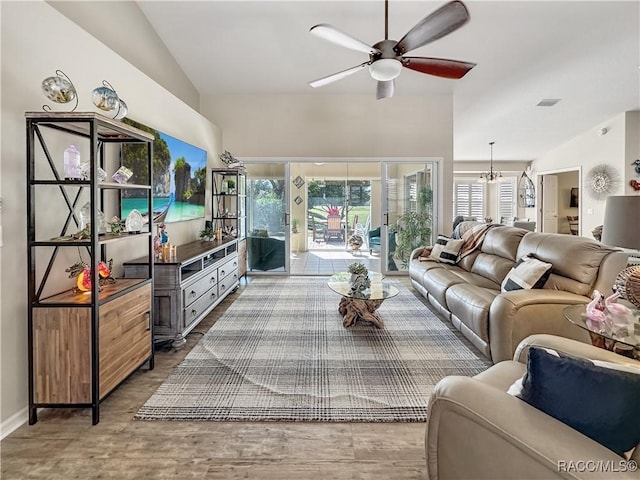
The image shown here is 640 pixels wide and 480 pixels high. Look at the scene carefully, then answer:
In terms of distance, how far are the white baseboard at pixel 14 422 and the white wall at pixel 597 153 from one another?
30.1ft

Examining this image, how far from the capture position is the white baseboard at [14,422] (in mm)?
1994

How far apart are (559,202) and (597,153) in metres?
3.21

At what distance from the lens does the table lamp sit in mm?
2008

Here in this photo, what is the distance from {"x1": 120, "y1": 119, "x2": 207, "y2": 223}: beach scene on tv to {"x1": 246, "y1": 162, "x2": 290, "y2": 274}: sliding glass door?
1266 mm

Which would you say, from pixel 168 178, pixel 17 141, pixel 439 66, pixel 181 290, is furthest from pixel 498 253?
pixel 17 141

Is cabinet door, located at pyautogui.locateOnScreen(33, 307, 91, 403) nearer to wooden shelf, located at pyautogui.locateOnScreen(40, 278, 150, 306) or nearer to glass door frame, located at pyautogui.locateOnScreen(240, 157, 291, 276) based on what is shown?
wooden shelf, located at pyautogui.locateOnScreen(40, 278, 150, 306)

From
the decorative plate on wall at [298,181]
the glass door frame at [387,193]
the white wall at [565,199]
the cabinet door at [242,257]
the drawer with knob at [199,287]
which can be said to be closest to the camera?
the drawer with knob at [199,287]

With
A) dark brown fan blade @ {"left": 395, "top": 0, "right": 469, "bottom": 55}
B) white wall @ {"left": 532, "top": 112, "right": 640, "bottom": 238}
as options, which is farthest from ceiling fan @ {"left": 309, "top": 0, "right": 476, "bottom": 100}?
white wall @ {"left": 532, "top": 112, "right": 640, "bottom": 238}

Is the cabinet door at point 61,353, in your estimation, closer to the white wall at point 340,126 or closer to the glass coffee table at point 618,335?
the glass coffee table at point 618,335

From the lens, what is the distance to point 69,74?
2633mm

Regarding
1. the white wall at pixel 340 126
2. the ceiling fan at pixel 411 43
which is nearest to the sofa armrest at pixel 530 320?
the ceiling fan at pixel 411 43

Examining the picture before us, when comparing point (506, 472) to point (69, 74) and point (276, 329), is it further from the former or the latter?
point (69, 74)

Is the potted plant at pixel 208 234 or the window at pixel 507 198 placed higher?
the window at pixel 507 198

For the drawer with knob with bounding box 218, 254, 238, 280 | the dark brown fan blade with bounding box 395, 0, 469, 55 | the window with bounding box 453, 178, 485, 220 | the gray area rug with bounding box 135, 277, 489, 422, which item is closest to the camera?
the gray area rug with bounding box 135, 277, 489, 422
